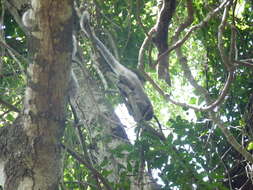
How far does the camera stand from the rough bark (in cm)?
193

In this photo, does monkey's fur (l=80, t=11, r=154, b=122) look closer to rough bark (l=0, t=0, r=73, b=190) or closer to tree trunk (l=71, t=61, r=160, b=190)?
tree trunk (l=71, t=61, r=160, b=190)

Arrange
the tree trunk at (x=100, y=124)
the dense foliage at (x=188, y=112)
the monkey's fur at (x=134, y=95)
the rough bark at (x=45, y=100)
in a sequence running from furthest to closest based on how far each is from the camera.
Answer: the tree trunk at (x=100, y=124) → the monkey's fur at (x=134, y=95) → the dense foliage at (x=188, y=112) → the rough bark at (x=45, y=100)

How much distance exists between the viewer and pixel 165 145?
2.09 m

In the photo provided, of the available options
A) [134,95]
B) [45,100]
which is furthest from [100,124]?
[45,100]

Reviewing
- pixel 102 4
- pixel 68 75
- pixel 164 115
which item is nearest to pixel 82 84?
pixel 102 4

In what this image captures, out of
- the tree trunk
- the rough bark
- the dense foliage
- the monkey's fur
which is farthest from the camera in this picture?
the tree trunk

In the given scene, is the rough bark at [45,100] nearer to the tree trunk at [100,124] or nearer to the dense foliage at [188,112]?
the dense foliage at [188,112]

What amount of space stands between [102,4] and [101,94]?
845 millimetres

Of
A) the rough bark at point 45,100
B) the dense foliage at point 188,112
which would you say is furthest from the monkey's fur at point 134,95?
the rough bark at point 45,100

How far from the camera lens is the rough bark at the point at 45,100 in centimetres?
193

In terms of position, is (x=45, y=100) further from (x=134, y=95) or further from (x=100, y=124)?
(x=100, y=124)

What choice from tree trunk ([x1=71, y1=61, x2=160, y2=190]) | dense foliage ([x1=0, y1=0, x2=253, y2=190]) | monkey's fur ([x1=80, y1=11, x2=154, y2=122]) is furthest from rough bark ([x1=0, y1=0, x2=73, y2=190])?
tree trunk ([x1=71, y1=61, x2=160, y2=190])

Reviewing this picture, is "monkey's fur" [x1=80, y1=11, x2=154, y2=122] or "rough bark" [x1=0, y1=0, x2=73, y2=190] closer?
"rough bark" [x1=0, y1=0, x2=73, y2=190]

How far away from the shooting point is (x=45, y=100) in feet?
6.57
